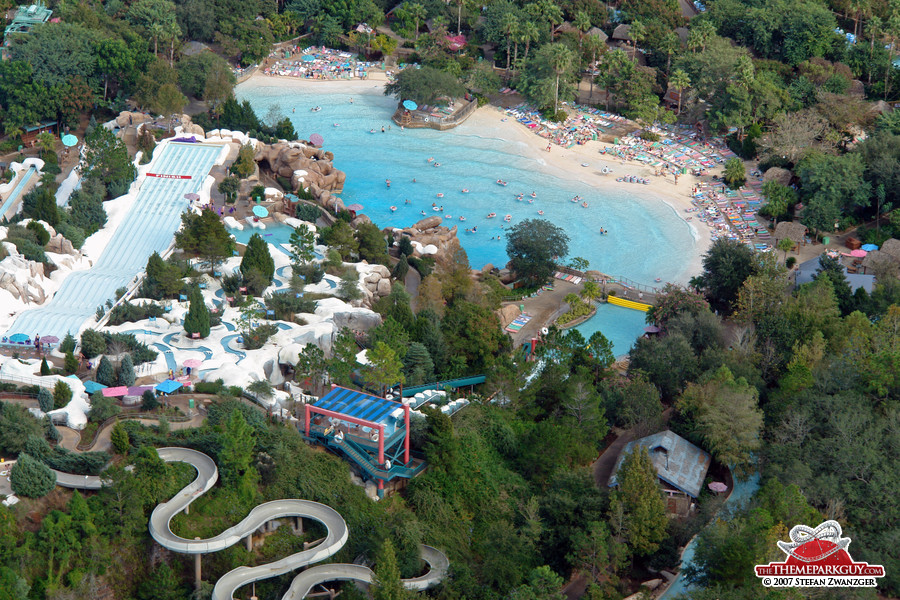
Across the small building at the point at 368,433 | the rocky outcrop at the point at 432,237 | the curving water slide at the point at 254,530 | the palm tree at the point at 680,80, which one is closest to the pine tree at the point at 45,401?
the curving water slide at the point at 254,530

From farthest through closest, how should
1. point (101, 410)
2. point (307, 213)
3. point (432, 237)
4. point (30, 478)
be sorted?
point (307, 213), point (432, 237), point (101, 410), point (30, 478)

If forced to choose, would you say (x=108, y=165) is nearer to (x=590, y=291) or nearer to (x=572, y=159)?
(x=590, y=291)

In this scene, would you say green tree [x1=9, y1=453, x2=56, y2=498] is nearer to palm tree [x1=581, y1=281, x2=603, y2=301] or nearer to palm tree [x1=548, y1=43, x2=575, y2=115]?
palm tree [x1=581, y1=281, x2=603, y2=301]

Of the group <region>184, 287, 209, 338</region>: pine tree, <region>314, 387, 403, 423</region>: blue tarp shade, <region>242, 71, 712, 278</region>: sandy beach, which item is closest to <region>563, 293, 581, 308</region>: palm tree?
<region>242, 71, 712, 278</region>: sandy beach

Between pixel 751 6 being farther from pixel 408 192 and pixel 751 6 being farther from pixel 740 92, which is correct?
pixel 408 192

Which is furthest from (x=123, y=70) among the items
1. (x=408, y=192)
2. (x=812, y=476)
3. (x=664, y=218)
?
(x=812, y=476)

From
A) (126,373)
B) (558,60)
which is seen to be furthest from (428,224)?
(126,373)
